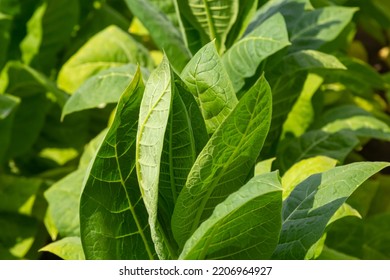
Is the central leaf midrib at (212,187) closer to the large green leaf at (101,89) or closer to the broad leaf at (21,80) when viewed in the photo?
the large green leaf at (101,89)

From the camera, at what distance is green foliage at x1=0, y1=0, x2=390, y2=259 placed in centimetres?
106

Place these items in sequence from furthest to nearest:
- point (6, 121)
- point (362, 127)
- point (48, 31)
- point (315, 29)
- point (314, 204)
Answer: point (48, 31) → point (6, 121) → point (362, 127) → point (315, 29) → point (314, 204)

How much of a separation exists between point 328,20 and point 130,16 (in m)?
1.05

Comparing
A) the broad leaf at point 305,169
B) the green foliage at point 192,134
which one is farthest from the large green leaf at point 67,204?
the broad leaf at point 305,169

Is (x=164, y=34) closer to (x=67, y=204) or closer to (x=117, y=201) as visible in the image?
(x=67, y=204)

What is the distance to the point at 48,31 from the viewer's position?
2158mm

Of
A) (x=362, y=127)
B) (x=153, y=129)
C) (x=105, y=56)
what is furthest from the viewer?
(x=105, y=56)

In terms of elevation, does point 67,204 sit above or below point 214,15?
below

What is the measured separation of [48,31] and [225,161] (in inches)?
47.5

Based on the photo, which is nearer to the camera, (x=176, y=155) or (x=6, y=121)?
(x=176, y=155)

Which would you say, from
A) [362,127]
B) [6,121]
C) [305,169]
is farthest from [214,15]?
[6,121]

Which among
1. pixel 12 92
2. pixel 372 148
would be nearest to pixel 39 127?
pixel 12 92

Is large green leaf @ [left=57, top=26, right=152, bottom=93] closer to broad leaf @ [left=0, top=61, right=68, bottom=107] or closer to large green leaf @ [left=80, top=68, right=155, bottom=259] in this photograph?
broad leaf @ [left=0, top=61, right=68, bottom=107]

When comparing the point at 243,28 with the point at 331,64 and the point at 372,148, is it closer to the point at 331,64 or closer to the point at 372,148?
the point at 331,64
